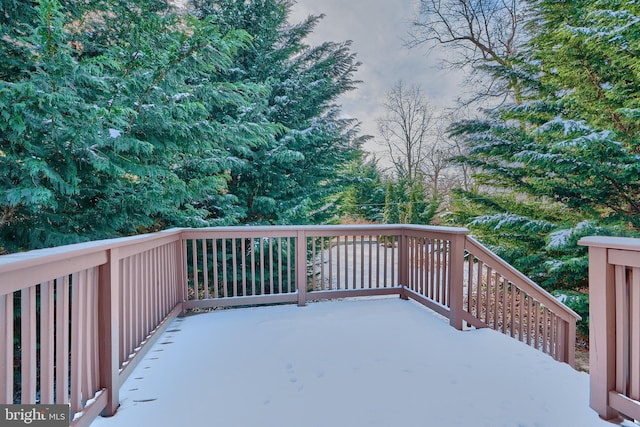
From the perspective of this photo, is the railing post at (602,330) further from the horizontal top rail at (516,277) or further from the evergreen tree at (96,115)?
the evergreen tree at (96,115)

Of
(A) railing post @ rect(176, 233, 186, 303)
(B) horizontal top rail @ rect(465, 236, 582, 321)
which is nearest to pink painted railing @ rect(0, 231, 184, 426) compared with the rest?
(A) railing post @ rect(176, 233, 186, 303)

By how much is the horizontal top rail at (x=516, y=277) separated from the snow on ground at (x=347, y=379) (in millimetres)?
676

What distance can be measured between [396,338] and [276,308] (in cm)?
158

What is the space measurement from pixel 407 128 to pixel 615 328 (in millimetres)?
14781

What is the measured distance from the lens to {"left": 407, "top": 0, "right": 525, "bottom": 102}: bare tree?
8.91m

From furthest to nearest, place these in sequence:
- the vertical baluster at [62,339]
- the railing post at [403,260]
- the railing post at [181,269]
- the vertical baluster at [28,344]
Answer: the railing post at [403,260]
the railing post at [181,269]
the vertical baluster at [62,339]
the vertical baluster at [28,344]

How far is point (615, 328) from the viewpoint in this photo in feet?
5.67

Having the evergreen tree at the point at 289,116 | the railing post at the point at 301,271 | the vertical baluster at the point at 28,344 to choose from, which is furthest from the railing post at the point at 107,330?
the evergreen tree at the point at 289,116

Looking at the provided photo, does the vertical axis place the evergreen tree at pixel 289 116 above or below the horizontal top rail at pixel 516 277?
above

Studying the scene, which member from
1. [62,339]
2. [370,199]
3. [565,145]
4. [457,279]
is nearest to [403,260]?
[457,279]

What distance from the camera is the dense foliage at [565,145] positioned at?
4953mm

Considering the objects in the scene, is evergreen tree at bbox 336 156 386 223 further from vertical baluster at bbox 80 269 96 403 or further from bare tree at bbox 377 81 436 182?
vertical baluster at bbox 80 269 96 403

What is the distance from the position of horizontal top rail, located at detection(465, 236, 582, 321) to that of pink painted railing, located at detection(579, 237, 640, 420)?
1.36 metres

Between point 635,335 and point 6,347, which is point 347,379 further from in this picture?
point 6,347
